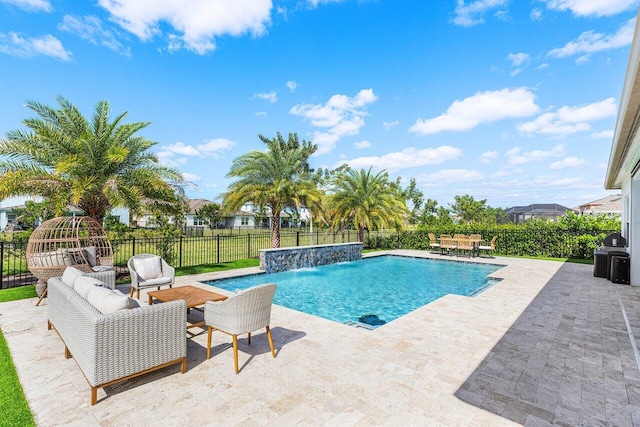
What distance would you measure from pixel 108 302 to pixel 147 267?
3682mm

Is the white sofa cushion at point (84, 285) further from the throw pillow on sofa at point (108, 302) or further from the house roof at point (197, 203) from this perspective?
the house roof at point (197, 203)

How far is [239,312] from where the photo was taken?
11.9 ft

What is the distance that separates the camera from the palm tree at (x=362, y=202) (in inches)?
684

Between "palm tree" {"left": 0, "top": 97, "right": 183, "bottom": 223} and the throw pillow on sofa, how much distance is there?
558cm

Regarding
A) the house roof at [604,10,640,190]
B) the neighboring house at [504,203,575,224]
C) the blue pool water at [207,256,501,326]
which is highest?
the house roof at [604,10,640,190]

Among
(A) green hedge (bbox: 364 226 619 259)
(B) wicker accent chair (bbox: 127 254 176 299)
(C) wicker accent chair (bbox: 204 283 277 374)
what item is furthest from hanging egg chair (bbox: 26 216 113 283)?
(A) green hedge (bbox: 364 226 619 259)

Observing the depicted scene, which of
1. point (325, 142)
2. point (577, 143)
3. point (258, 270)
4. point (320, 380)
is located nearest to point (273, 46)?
→ point (258, 270)

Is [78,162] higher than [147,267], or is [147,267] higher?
[78,162]

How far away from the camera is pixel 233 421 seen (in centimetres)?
261

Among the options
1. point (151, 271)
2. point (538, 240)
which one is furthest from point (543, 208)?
point (151, 271)

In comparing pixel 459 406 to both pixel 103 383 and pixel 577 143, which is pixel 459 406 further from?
pixel 577 143

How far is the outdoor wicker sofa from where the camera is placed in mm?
2852

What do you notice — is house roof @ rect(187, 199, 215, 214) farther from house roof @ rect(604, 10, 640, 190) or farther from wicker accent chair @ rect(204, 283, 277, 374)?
house roof @ rect(604, 10, 640, 190)

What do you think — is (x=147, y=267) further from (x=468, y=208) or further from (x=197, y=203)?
(x=197, y=203)
